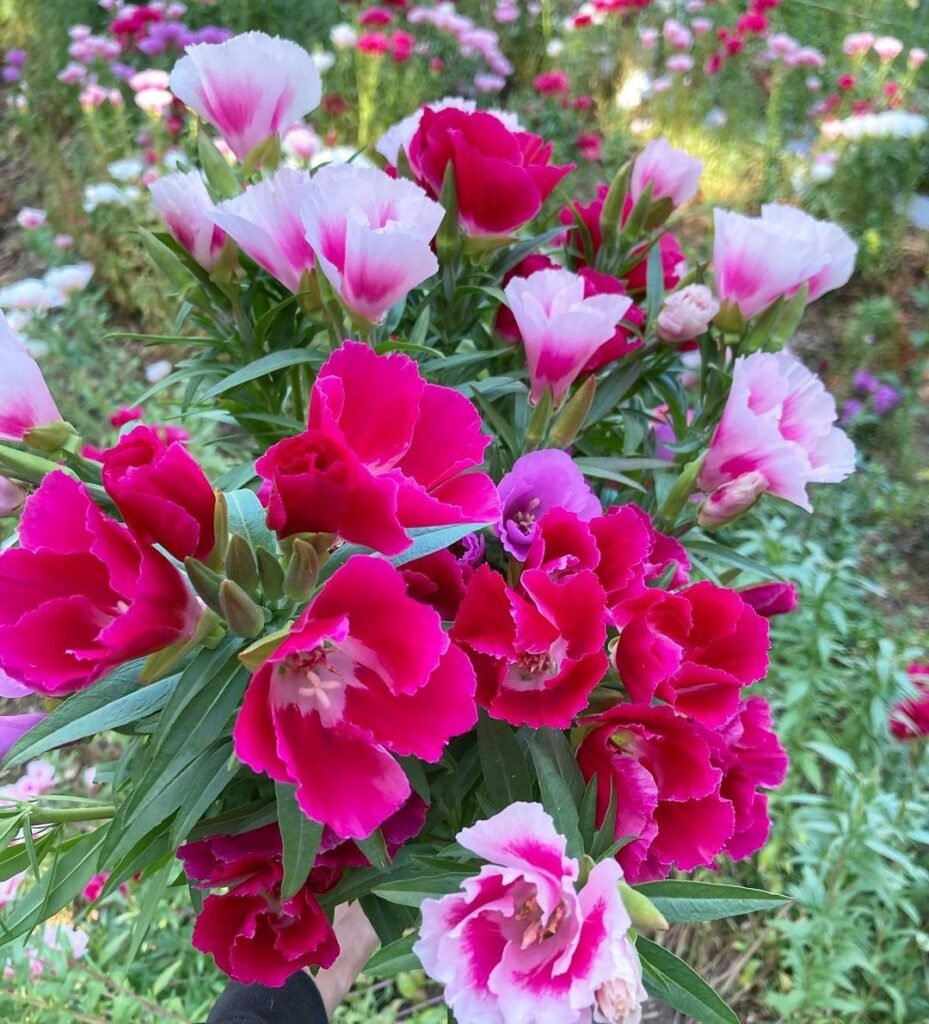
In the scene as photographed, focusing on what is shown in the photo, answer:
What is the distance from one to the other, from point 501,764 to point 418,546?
144 mm

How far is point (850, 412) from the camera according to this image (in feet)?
7.41

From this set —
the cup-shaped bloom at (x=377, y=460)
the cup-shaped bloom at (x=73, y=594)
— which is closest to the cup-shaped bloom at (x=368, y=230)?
the cup-shaped bloom at (x=377, y=460)

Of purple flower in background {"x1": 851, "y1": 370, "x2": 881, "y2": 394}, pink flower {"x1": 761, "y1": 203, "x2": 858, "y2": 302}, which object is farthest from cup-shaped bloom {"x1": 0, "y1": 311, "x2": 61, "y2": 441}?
purple flower in background {"x1": 851, "y1": 370, "x2": 881, "y2": 394}

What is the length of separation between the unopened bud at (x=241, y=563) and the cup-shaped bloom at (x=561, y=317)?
0.27 metres

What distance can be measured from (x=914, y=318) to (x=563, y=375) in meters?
2.61

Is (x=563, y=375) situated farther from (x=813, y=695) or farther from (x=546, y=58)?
(x=546, y=58)

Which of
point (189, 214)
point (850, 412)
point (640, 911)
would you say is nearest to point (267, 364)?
point (189, 214)

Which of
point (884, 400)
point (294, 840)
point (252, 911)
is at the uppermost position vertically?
point (294, 840)

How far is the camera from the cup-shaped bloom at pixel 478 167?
0.60 meters

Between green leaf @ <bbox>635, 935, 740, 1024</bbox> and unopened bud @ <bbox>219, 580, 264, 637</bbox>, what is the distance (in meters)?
0.25

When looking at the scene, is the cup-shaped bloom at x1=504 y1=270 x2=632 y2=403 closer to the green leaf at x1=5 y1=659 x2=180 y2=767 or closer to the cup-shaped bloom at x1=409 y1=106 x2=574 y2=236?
the cup-shaped bloom at x1=409 y1=106 x2=574 y2=236

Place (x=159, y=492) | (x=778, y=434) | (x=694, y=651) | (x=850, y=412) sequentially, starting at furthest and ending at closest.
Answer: (x=850, y=412) → (x=778, y=434) → (x=694, y=651) → (x=159, y=492)

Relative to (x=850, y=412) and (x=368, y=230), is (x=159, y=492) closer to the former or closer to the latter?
(x=368, y=230)

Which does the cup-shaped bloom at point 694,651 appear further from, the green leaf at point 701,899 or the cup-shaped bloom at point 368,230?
the cup-shaped bloom at point 368,230
